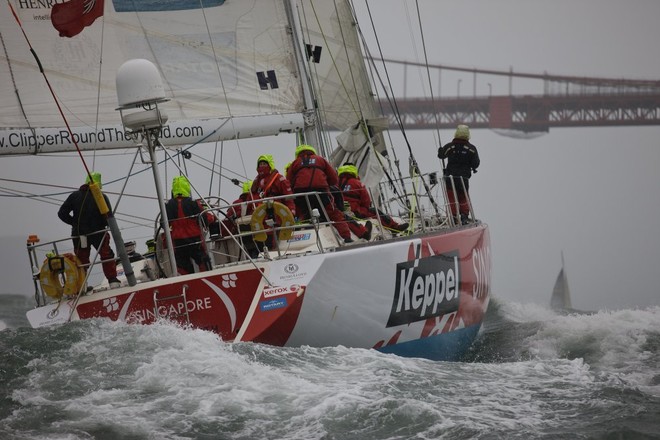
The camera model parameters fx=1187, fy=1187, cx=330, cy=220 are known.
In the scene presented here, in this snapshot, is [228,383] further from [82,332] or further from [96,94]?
[96,94]

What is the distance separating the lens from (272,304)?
7953 mm

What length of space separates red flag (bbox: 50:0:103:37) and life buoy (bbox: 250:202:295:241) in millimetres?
2272

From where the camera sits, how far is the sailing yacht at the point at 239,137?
8.12 m

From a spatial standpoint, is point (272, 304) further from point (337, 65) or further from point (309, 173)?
point (337, 65)

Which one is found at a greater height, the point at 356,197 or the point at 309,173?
the point at 309,173

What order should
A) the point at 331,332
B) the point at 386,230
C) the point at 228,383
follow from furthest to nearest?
1. the point at 386,230
2. the point at 331,332
3. the point at 228,383

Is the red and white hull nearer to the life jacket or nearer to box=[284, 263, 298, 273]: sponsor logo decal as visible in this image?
box=[284, 263, 298, 273]: sponsor logo decal

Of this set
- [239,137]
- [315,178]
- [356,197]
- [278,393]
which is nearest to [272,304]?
[278,393]

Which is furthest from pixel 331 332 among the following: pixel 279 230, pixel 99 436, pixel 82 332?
pixel 99 436

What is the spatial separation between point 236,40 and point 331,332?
3676 mm

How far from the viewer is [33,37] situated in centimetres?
1009

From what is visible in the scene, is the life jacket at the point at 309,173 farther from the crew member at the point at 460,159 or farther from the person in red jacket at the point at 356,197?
the crew member at the point at 460,159

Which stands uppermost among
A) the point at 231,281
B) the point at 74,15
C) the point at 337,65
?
the point at 74,15

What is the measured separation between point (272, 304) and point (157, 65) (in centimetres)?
348
